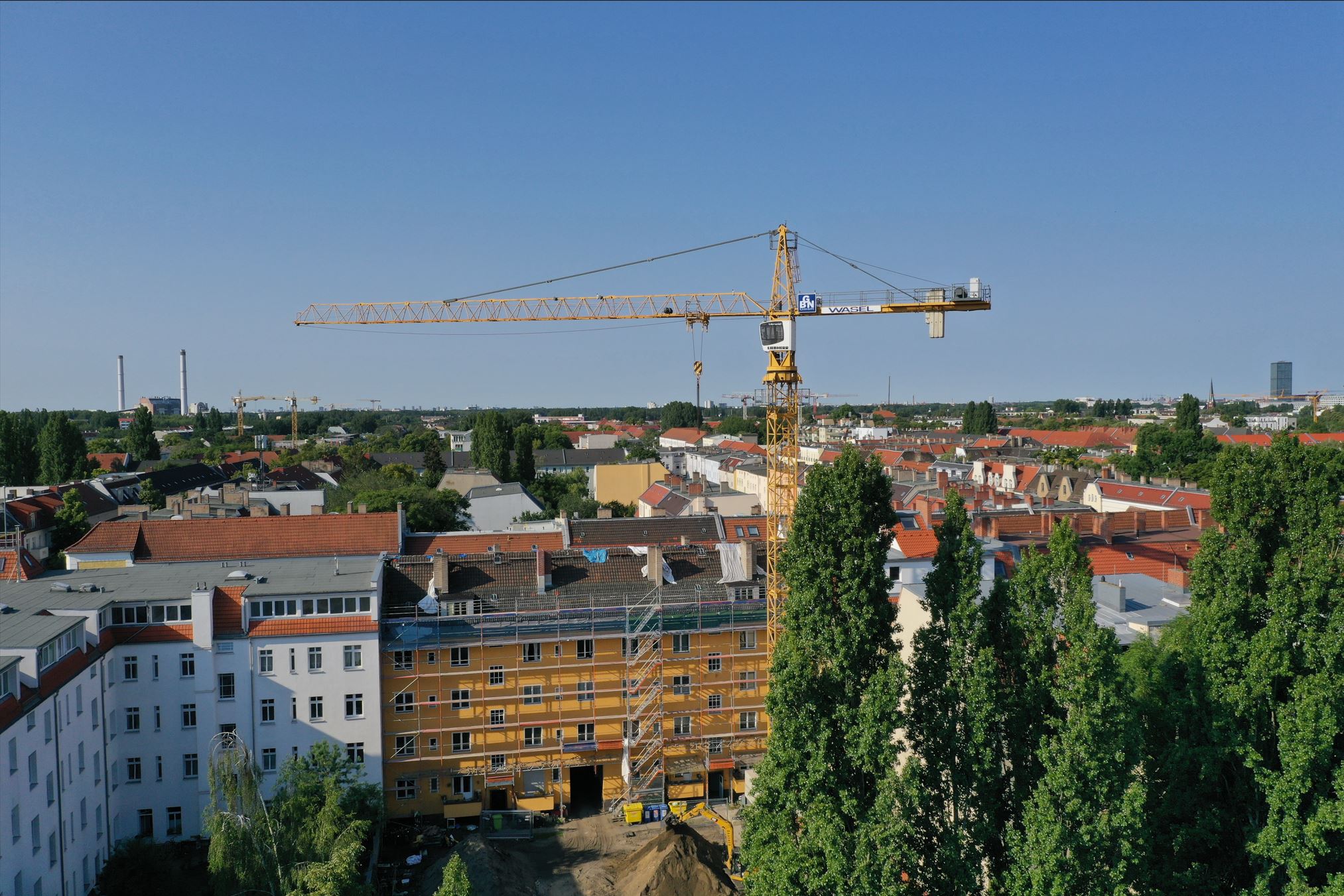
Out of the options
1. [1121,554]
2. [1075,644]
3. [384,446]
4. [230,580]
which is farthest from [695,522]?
[384,446]

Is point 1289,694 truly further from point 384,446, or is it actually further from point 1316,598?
point 384,446

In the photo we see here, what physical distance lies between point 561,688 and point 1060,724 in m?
19.4

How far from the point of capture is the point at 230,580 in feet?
104

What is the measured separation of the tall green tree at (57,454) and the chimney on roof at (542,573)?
70.5 meters

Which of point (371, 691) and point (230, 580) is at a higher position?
point (230, 580)

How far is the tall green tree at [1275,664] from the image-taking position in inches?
622

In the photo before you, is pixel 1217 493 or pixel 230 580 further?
pixel 230 580

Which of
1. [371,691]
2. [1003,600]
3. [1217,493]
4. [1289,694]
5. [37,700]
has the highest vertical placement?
[1217,493]

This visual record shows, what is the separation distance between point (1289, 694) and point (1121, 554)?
88.4 ft

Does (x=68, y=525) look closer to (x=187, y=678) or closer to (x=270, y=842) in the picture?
(x=187, y=678)

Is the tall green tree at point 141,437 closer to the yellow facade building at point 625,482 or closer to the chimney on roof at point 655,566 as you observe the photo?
the yellow facade building at point 625,482

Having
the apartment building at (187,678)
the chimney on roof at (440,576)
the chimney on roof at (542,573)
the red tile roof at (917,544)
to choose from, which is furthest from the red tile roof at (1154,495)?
the apartment building at (187,678)

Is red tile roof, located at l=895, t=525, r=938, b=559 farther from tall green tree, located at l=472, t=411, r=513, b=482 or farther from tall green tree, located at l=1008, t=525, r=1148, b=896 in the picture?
tall green tree, located at l=472, t=411, r=513, b=482

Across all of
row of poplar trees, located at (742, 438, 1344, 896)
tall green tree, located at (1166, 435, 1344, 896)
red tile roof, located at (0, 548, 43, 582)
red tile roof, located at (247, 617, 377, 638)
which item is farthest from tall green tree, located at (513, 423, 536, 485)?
tall green tree, located at (1166, 435, 1344, 896)
